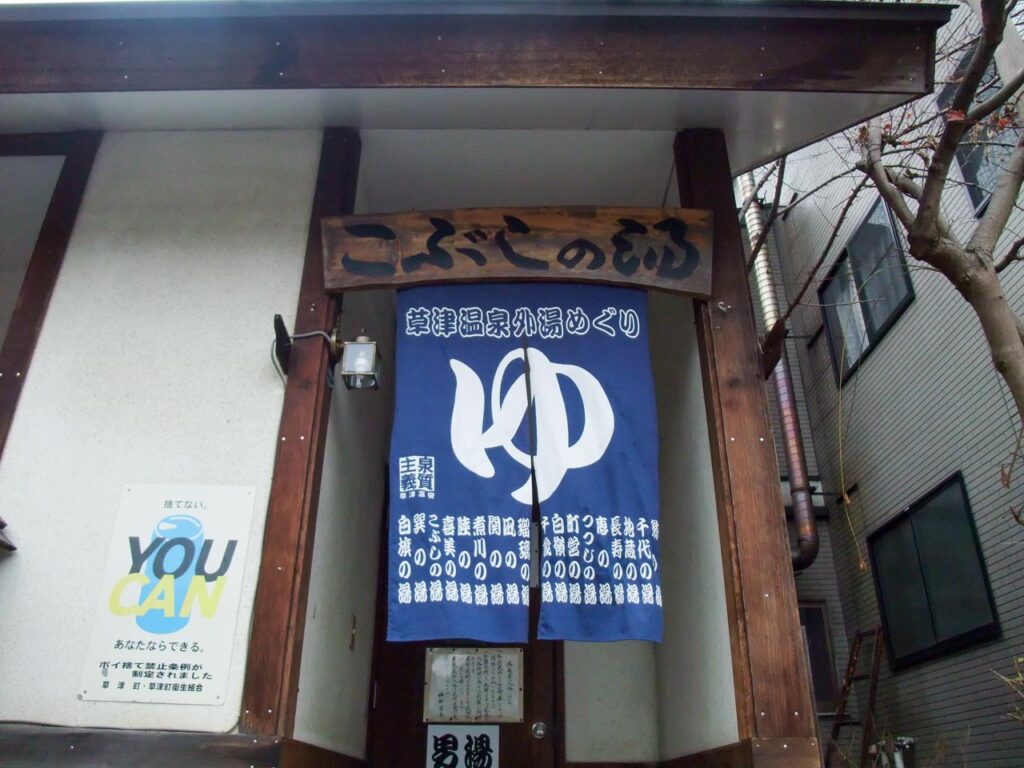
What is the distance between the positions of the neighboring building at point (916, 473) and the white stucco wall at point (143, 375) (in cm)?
649

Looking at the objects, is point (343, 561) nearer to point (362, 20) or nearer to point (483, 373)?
point (483, 373)

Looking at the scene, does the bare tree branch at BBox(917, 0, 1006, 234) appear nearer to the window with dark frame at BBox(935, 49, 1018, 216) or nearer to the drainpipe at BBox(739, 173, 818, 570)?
the window with dark frame at BBox(935, 49, 1018, 216)

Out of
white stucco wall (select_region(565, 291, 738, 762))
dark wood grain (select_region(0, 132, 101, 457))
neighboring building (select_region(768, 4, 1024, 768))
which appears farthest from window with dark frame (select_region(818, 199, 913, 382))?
dark wood grain (select_region(0, 132, 101, 457))

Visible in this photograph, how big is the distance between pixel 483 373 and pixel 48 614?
279 centimetres

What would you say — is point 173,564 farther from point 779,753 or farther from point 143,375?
point 779,753

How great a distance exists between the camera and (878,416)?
1130 centimetres

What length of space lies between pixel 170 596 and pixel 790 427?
10270 millimetres

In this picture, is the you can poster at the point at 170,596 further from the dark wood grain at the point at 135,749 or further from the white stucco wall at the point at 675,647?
the white stucco wall at the point at 675,647

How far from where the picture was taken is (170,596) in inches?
161

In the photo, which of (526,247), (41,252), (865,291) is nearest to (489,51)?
(526,247)

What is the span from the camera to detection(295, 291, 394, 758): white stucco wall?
467 centimetres

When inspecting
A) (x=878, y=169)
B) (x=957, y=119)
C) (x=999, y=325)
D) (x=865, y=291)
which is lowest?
(x=999, y=325)

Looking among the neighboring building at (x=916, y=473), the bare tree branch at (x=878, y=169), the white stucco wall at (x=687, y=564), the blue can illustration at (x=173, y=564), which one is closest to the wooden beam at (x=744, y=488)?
the white stucco wall at (x=687, y=564)

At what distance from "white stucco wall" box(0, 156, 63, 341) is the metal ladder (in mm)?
10742
